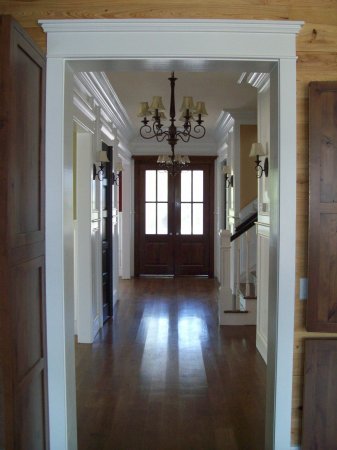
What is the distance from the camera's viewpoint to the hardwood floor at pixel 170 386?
2.92 metres

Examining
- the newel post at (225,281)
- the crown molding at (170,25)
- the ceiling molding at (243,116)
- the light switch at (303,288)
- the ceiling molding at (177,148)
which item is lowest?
the newel post at (225,281)

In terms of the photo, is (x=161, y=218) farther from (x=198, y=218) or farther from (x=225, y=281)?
(x=225, y=281)

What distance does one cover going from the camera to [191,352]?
462cm

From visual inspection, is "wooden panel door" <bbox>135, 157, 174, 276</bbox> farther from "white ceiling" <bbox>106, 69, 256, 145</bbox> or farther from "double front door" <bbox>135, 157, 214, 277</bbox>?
"white ceiling" <bbox>106, 69, 256, 145</bbox>

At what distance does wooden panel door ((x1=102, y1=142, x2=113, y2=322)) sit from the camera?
19.5 feet

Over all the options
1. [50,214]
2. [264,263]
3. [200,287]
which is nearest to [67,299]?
[50,214]

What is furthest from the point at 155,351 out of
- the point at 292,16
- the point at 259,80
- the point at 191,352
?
the point at 292,16

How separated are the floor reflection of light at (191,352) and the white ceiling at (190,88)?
2.84 meters

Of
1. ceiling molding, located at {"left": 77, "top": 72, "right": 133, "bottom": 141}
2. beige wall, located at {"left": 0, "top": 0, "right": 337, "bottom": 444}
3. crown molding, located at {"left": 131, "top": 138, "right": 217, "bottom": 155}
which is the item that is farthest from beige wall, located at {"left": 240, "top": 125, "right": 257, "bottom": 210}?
beige wall, located at {"left": 0, "top": 0, "right": 337, "bottom": 444}

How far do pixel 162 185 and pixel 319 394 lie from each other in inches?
291

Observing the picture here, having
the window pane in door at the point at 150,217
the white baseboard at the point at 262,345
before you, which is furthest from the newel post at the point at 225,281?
the window pane in door at the point at 150,217

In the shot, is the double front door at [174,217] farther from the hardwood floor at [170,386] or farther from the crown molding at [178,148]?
the hardwood floor at [170,386]

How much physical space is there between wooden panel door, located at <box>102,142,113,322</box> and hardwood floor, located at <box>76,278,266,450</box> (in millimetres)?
293

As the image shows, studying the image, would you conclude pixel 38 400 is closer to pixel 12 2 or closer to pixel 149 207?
pixel 12 2
